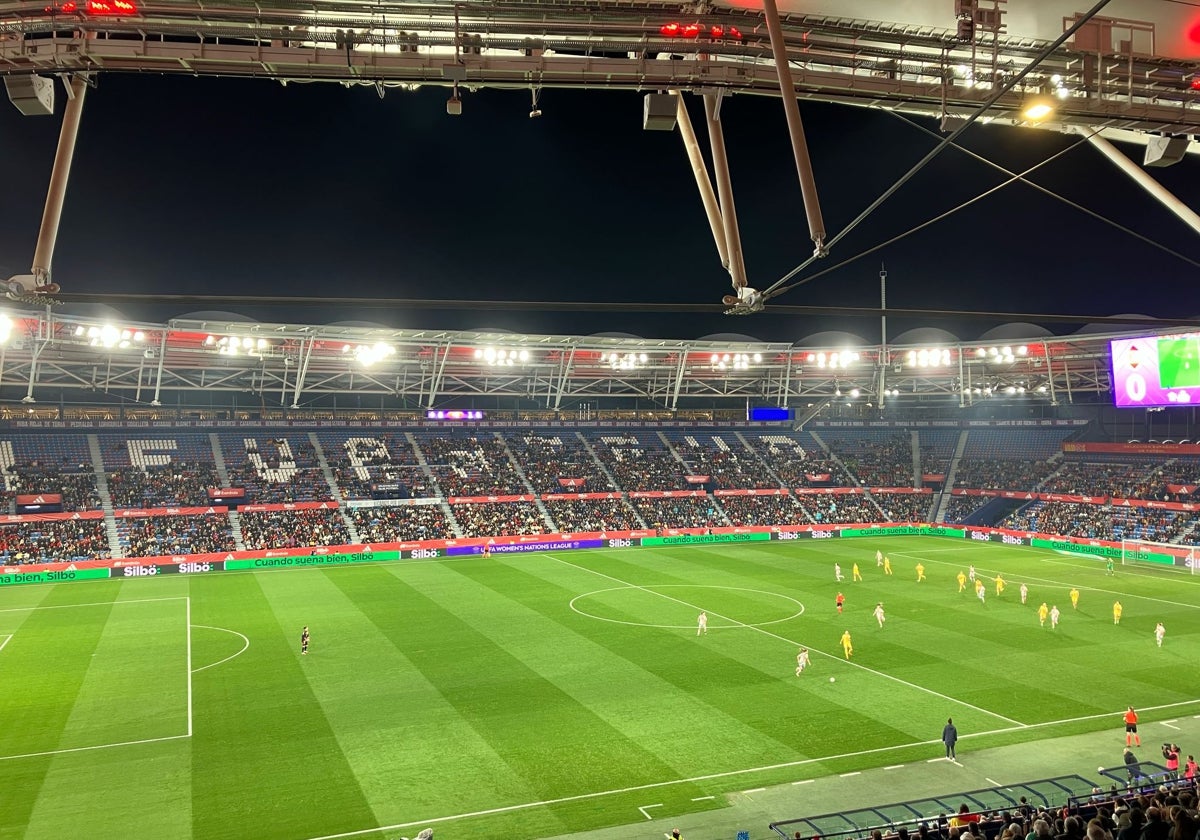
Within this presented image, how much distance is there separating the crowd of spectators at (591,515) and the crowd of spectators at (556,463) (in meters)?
1.87

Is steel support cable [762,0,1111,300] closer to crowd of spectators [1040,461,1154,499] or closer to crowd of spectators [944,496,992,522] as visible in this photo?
crowd of spectators [1040,461,1154,499]

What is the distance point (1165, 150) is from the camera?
8.77m

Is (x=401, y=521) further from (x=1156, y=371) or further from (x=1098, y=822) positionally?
(x=1098, y=822)

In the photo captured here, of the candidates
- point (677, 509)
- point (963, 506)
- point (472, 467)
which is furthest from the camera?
point (963, 506)

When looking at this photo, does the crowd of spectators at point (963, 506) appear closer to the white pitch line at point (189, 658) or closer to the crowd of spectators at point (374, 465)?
the crowd of spectators at point (374, 465)

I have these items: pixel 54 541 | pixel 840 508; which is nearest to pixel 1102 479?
pixel 840 508

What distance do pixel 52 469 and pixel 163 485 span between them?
7258 mm

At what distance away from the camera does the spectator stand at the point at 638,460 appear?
75.6 m

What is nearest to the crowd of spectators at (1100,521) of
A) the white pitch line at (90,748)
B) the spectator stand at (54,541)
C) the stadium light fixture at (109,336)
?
the white pitch line at (90,748)

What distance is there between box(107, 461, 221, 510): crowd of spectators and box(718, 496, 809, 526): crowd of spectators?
138 ft

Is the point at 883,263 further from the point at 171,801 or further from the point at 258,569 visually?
the point at 171,801

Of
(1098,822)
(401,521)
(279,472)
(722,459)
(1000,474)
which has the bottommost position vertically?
(1098,822)

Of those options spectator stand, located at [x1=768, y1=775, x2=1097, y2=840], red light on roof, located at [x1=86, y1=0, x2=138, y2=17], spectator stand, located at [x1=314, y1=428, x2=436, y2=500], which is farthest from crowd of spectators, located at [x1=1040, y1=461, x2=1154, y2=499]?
red light on roof, located at [x1=86, y1=0, x2=138, y2=17]

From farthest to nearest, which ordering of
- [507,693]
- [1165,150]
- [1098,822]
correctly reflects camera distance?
[507,693], [1098,822], [1165,150]
